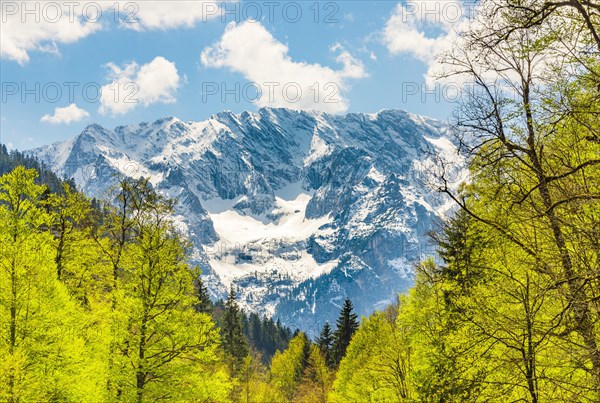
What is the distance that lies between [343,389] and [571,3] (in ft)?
140

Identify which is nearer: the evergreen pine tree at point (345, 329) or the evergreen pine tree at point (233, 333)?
the evergreen pine tree at point (233, 333)

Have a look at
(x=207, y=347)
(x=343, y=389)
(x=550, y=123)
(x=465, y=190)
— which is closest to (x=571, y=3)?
(x=550, y=123)

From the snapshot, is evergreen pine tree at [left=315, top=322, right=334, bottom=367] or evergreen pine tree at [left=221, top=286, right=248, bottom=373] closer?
evergreen pine tree at [left=221, top=286, right=248, bottom=373]

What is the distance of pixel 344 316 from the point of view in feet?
214

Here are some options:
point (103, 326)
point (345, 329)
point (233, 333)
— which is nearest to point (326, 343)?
point (345, 329)

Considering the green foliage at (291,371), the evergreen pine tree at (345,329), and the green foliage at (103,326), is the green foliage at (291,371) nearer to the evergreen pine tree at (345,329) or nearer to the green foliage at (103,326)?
the evergreen pine tree at (345,329)

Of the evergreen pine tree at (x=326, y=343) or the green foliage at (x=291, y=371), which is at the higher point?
the evergreen pine tree at (x=326, y=343)

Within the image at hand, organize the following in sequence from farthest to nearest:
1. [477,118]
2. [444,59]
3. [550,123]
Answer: [444,59]
[477,118]
[550,123]

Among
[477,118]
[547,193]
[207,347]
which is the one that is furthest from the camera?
[207,347]

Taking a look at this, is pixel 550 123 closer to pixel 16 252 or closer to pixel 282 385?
pixel 16 252

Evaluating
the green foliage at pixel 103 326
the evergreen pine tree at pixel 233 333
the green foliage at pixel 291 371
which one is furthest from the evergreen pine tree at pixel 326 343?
the green foliage at pixel 103 326

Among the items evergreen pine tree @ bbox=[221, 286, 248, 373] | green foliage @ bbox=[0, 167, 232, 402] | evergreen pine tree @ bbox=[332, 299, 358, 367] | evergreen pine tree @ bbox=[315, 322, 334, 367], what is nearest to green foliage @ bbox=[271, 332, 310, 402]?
evergreen pine tree @ bbox=[315, 322, 334, 367]

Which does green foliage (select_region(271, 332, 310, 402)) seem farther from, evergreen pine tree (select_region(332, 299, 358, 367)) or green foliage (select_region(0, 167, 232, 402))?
green foliage (select_region(0, 167, 232, 402))

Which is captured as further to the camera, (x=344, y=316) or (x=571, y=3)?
(x=344, y=316)
